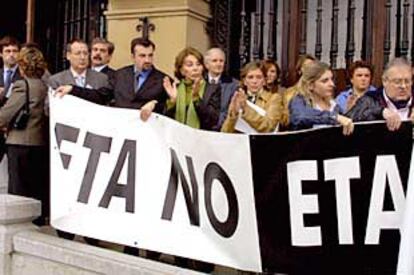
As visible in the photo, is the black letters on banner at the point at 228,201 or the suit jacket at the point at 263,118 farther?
the suit jacket at the point at 263,118

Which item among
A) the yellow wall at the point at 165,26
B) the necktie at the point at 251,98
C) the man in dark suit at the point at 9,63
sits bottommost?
the necktie at the point at 251,98

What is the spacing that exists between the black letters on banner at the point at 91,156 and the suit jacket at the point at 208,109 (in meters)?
0.50

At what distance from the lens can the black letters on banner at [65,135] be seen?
501cm

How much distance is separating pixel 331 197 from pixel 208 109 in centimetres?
131

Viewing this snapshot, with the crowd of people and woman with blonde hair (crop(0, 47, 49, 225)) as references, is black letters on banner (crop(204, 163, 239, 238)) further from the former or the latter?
woman with blonde hair (crop(0, 47, 49, 225))

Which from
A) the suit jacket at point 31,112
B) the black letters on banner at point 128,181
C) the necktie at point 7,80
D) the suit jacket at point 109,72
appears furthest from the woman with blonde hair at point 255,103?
the necktie at point 7,80

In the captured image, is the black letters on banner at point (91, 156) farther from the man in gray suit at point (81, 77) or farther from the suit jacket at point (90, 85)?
the man in gray suit at point (81, 77)

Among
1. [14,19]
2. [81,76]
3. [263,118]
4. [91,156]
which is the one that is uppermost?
[14,19]

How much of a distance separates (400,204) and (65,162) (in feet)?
7.63

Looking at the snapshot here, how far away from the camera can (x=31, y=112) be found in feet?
18.4

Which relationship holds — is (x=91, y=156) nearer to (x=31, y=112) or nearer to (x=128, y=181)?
A: (x=128, y=181)

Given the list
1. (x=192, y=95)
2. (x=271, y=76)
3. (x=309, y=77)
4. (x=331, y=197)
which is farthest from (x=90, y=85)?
(x=331, y=197)

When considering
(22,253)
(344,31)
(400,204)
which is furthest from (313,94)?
(344,31)

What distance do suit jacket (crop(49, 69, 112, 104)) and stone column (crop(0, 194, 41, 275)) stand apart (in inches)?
33.7
